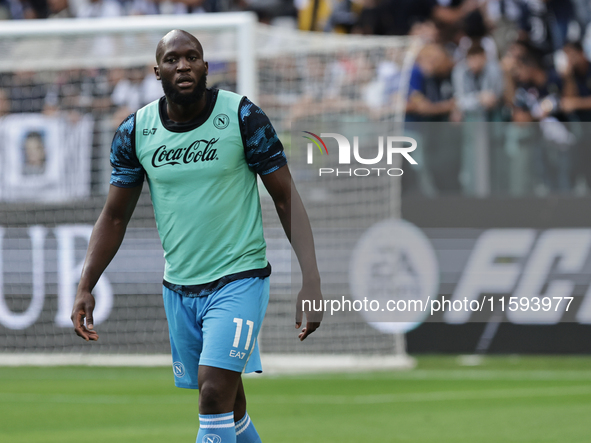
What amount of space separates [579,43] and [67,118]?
6.20 metres

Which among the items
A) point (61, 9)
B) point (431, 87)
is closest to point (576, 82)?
point (431, 87)

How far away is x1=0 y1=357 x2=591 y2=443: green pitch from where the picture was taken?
700 centimetres

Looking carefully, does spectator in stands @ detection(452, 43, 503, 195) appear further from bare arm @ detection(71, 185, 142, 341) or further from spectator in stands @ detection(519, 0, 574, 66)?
bare arm @ detection(71, 185, 142, 341)

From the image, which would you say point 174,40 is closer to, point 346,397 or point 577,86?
point 346,397

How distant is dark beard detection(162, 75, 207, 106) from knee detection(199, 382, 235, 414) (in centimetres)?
128

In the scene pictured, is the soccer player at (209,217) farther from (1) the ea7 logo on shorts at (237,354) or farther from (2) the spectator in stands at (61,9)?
(2) the spectator in stands at (61,9)

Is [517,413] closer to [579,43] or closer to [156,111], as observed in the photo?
[156,111]

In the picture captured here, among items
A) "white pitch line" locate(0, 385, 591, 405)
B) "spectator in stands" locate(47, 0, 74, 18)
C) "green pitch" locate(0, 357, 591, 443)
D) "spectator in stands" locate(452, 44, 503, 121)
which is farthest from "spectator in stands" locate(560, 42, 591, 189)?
"spectator in stands" locate(47, 0, 74, 18)

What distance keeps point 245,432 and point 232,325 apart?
2.18 feet

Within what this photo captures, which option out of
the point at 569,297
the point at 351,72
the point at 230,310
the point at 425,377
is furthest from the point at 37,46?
the point at 230,310

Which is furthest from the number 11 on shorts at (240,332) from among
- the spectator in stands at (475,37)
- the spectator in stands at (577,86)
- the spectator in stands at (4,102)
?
the spectator in stands at (4,102)

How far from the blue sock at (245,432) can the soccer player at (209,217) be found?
8 centimetres

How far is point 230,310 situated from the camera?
4.29m

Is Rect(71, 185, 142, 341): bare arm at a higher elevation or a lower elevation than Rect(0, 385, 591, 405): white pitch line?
higher
